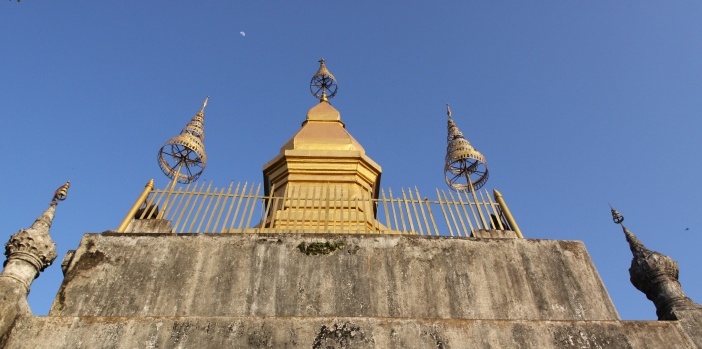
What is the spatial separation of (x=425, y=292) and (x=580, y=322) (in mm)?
1604

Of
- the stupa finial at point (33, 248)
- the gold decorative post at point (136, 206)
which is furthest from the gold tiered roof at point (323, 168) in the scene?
the stupa finial at point (33, 248)

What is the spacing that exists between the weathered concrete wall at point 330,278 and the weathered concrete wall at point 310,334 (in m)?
0.49

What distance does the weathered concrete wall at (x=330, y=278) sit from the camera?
593 cm

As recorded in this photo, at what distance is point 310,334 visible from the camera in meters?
5.23

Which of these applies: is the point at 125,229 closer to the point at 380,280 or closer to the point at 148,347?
the point at 148,347

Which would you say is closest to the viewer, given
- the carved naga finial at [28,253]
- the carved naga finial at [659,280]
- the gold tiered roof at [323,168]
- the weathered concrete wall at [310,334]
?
the weathered concrete wall at [310,334]

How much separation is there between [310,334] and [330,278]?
1062 millimetres

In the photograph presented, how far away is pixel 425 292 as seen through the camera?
6.11m

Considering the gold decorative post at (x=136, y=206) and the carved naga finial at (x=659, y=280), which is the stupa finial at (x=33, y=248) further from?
the carved naga finial at (x=659, y=280)

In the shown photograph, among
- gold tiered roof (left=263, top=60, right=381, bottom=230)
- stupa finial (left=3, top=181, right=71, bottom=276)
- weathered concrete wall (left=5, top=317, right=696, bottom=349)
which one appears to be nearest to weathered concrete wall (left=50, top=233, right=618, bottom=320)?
stupa finial (left=3, top=181, right=71, bottom=276)

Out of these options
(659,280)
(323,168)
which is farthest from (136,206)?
(659,280)

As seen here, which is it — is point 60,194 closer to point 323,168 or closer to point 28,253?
point 28,253

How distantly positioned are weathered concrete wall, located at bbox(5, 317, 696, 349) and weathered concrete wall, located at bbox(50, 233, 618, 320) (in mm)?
494

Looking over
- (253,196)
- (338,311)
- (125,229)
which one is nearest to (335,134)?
(253,196)
